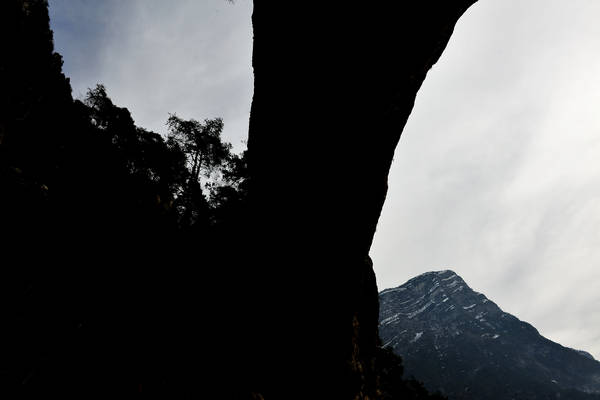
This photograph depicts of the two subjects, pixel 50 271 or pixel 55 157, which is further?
pixel 55 157

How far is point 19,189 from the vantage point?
836 centimetres

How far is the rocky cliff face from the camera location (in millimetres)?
4664

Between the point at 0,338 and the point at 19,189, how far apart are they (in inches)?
164

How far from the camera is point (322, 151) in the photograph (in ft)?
18.2

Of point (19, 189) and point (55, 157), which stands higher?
point (55, 157)

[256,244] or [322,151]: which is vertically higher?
[322,151]

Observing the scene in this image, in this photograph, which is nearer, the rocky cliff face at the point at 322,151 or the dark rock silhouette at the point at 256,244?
the rocky cliff face at the point at 322,151

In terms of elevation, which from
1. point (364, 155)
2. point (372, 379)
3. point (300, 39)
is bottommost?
point (372, 379)

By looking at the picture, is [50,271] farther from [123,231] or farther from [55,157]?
[55,157]

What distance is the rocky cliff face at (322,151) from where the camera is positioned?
15.3ft

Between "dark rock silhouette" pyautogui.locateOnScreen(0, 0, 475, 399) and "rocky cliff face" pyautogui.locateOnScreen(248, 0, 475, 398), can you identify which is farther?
"dark rock silhouette" pyautogui.locateOnScreen(0, 0, 475, 399)

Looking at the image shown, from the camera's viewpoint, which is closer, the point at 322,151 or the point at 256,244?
the point at 322,151

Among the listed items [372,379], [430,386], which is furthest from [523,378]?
[372,379]

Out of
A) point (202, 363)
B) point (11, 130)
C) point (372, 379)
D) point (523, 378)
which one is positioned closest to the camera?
point (202, 363)
